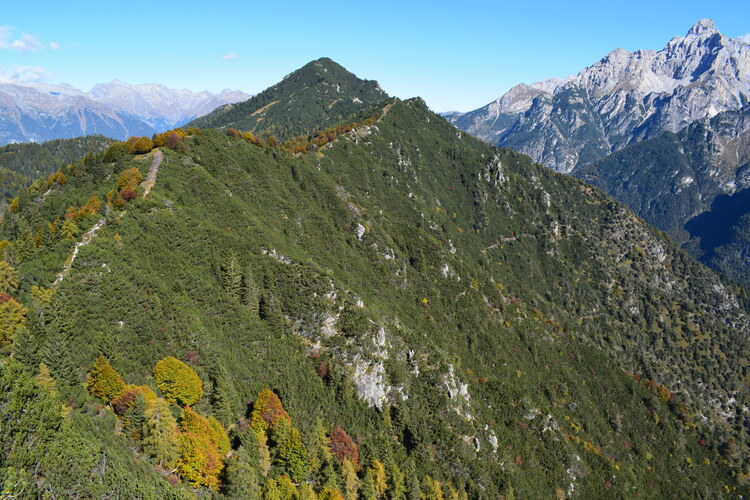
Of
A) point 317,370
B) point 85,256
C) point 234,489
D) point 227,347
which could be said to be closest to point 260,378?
point 227,347

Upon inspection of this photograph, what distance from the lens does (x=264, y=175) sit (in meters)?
130

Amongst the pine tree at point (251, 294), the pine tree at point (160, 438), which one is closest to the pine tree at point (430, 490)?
the pine tree at point (251, 294)

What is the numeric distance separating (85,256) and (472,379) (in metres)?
116

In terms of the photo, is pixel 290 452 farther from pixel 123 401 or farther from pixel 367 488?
pixel 123 401

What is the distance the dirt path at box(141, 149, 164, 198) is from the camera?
307 ft

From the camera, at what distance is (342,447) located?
75.9m

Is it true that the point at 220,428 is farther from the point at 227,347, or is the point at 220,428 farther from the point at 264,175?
the point at 264,175

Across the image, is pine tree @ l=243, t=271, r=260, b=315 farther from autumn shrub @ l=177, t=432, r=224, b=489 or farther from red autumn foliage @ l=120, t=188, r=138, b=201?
autumn shrub @ l=177, t=432, r=224, b=489

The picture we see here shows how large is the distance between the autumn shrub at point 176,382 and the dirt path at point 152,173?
153 ft

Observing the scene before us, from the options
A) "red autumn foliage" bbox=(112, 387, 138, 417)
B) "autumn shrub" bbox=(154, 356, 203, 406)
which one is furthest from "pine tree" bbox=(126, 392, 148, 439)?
"autumn shrub" bbox=(154, 356, 203, 406)

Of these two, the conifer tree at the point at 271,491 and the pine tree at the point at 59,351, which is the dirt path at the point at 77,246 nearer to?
the pine tree at the point at 59,351

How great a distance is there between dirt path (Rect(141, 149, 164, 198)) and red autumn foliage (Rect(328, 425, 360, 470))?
67651 millimetres

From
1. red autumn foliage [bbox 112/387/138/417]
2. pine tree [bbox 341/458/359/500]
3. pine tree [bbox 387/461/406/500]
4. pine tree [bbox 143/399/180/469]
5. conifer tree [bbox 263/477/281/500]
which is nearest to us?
pine tree [bbox 143/399/180/469]

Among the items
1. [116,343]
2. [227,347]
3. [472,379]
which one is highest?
[116,343]
